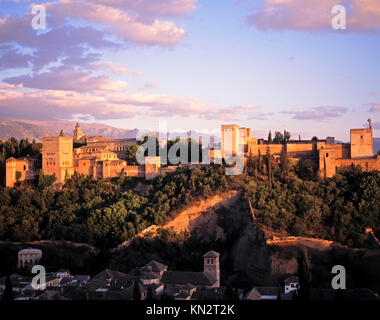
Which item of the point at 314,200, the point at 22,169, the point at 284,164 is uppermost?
the point at 284,164

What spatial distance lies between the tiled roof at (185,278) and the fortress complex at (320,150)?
12768mm

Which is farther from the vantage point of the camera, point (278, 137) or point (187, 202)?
point (278, 137)

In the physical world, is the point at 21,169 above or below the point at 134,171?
above

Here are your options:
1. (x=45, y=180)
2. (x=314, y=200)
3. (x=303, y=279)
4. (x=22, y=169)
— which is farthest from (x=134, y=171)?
(x=303, y=279)

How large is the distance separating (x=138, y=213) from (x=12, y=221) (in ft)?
23.1

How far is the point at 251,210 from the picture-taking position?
114 ft

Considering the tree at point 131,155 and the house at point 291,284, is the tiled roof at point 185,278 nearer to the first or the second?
the house at point 291,284

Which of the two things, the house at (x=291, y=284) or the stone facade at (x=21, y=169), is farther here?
the stone facade at (x=21, y=169)

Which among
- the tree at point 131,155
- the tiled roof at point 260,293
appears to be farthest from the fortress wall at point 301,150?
the tiled roof at point 260,293

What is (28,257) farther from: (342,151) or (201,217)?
(342,151)

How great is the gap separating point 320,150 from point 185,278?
47.4 ft

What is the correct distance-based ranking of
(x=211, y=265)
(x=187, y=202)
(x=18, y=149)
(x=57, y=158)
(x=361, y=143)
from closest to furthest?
(x=211, y=265) → (x=187, y=202) → (x=361, y=143) → (x=57, y=158) → (x=18, y=149)

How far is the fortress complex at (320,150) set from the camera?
3838 centimetres

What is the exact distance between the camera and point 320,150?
38438 mm
